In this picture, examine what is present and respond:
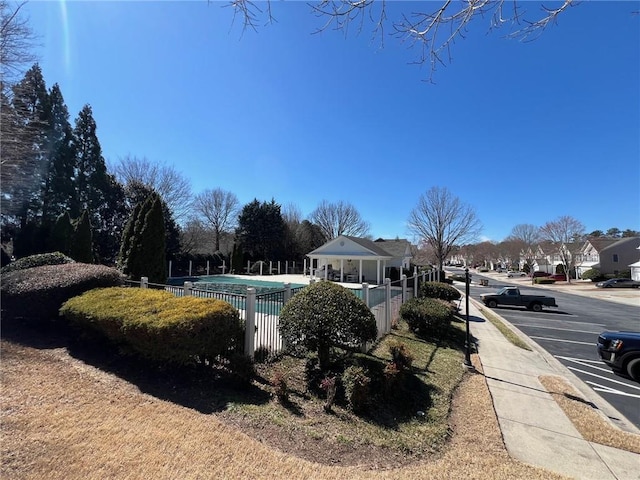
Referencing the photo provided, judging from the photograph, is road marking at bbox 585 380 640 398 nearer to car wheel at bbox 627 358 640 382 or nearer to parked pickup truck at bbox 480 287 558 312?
car wheel at bbox 627 358 640 382

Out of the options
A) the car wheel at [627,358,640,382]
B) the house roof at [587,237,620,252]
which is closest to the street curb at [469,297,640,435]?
the car wheel at [627,358,640,382]

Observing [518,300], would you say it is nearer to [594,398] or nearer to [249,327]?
[594,398]

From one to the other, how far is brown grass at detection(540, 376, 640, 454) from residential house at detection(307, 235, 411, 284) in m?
21.1

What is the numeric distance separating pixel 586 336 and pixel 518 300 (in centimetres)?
797

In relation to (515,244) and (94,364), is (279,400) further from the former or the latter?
(515,244)

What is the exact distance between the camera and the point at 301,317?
5.32 meters

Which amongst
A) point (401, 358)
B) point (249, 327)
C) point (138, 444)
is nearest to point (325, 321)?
point (249, 327)

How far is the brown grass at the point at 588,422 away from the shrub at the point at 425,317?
321cm

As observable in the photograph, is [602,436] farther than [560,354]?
No

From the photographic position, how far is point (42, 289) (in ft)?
20.5

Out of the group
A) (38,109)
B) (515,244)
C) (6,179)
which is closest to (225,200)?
(38,109)

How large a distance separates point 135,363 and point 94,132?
110 ft

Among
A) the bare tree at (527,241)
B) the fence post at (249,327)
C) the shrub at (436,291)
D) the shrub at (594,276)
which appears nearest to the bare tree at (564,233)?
the shrub at (594,276)

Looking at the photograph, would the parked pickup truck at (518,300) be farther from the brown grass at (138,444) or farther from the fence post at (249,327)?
the fence post at (249,327)
